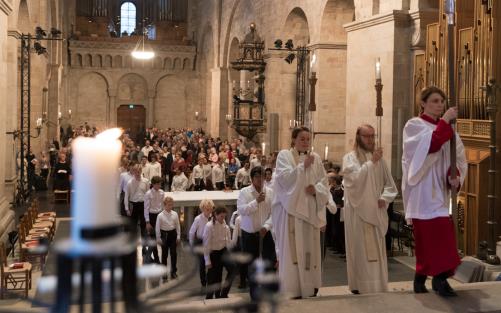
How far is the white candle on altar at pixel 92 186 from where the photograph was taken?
3.25 feet

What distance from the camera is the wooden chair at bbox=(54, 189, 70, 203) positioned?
56.3 feet

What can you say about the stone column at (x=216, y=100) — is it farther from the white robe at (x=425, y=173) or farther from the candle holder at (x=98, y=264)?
the candle holder at (x=98, y=264)

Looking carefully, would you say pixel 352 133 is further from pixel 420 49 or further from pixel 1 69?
pixel 1 69

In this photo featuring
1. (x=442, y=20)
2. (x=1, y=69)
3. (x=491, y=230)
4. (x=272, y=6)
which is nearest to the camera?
(x=491, y=230)

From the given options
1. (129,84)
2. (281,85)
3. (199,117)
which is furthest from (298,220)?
(129,84)

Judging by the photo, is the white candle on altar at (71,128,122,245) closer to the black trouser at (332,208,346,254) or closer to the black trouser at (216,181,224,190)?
the black trouser at (332,208,346,254)

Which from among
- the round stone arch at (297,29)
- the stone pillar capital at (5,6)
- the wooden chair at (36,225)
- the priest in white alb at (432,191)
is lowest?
the wooden chair at (36,225)

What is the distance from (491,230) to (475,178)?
2038 millimetres

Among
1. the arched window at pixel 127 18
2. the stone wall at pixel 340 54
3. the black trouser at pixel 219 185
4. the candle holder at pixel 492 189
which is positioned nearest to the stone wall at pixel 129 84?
the arched window at pixel 127 18

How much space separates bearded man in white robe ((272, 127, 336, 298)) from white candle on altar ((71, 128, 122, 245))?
16.1 feet

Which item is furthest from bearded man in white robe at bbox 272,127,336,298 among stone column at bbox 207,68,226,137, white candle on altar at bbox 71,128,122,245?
stone column at bbox 207,68,226,137

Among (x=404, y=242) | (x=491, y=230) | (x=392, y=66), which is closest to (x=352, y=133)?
(x=392, y=66)

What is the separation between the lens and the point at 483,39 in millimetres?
9547

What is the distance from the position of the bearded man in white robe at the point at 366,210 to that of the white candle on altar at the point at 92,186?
5237 millimetres
